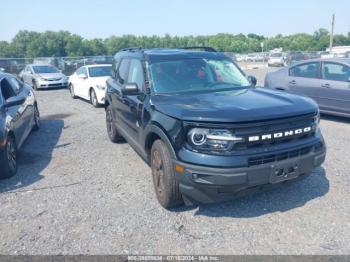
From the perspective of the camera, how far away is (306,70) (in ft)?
27.7

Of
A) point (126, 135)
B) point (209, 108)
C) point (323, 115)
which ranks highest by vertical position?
point (209, 108)

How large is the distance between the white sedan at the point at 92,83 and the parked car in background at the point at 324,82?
5.89 m

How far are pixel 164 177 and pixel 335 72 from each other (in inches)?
248

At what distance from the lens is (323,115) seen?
8.63 meters

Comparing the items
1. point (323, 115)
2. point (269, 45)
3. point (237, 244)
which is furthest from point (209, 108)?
point (269, 45)

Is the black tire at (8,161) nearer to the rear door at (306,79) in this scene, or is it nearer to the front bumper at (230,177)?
the front bumper at (230,177)

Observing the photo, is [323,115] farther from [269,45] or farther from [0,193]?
[269,45]

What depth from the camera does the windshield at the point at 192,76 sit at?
4.21m

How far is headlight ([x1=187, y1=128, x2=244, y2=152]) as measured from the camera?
3051 millimetres

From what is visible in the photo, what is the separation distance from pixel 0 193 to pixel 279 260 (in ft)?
12.4

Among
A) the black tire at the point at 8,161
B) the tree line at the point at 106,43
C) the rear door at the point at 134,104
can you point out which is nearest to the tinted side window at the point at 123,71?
the rear door at the point at 134,104

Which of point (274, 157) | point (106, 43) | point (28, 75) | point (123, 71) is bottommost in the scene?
point (274, 157)

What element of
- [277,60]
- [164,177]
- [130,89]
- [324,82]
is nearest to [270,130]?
[164,177]

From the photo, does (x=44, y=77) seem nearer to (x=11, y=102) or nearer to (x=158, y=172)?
(x=11, y=102)
